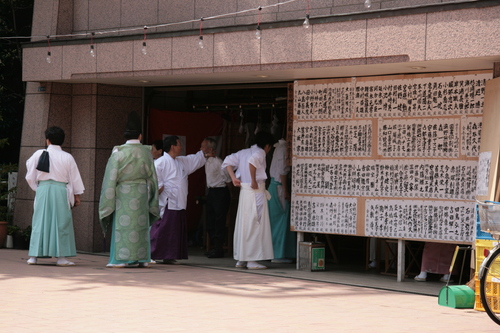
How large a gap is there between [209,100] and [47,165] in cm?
467

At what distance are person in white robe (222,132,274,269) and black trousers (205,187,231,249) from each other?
1.47 meters

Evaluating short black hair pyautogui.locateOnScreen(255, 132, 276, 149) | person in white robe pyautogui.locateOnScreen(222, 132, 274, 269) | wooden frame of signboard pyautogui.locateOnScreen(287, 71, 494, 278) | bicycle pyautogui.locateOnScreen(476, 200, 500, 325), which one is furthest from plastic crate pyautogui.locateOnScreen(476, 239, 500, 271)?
short black hair pyautogui.locateOnScreen(255, 132, 276, 149)

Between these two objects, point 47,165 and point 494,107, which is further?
point 47,165

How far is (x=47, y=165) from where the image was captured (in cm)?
1100

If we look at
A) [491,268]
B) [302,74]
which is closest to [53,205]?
[302,74]

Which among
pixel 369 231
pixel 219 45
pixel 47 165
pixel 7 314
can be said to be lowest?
pixel 7 314

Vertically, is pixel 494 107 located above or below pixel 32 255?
above

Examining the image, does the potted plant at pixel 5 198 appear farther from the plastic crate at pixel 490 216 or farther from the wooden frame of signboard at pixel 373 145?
the plastic crate at pixel 490 216

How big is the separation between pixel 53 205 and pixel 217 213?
9.46ft

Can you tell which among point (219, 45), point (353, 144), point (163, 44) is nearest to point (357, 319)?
point (353, 144)

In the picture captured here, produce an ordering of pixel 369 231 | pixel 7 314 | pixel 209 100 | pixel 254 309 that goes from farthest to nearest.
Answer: pixel 209 100 → pixel 369 231 → pixel 254 309 → pixel 7 314

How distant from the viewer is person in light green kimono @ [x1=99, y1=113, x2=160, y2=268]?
10.7 m

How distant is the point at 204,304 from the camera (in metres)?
7.92

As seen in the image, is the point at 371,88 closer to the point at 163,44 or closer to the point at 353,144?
the point at 353,144
